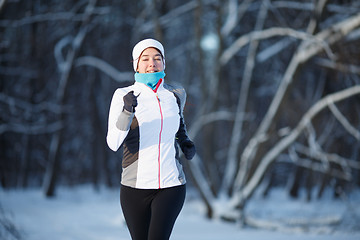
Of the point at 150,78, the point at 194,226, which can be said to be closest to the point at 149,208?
the point at 150,78

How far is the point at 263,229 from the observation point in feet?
21.9

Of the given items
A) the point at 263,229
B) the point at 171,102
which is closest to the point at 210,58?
the point at 263,229

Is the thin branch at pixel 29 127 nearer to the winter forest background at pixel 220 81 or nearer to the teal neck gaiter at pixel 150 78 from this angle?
the winter forest background at pixel 220 81

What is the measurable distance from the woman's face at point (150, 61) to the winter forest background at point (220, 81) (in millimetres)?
3721

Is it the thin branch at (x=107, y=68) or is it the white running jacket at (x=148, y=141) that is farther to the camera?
the thin branch at (x=107, y=68)

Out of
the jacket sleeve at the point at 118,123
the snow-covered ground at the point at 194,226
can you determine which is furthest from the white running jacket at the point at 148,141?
the snow-covered ground at the point at 194,226

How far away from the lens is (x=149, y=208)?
2234 millimetres

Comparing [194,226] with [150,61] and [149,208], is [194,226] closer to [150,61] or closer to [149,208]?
[149,208]

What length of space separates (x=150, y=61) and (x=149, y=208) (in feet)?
2.85

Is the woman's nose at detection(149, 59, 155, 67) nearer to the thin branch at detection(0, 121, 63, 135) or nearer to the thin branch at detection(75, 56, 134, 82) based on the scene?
the thin branch at detection(75, 56, 134, 82)

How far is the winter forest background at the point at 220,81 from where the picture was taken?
6.75 m

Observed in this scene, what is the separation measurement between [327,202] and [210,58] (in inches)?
207

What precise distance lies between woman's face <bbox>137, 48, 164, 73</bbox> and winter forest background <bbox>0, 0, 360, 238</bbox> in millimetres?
3721

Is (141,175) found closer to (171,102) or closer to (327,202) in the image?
(171,102)
